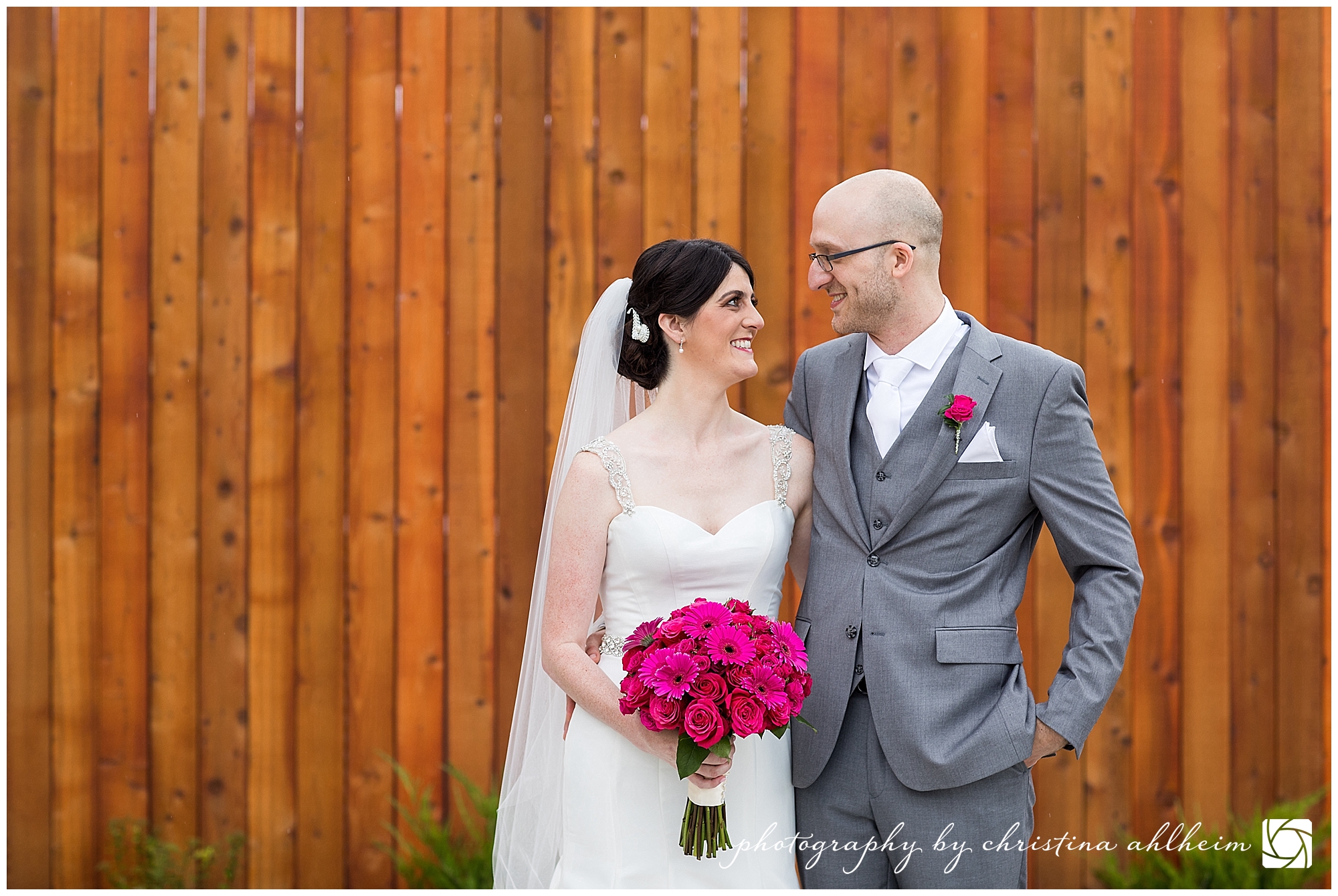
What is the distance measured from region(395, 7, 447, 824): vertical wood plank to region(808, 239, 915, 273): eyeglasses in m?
1.72

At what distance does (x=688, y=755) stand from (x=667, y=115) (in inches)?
94.6

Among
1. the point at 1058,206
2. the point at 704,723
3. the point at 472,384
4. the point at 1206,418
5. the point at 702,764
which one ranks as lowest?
the point at 702,764

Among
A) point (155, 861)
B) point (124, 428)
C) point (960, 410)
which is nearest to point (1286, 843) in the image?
point (960, 410)

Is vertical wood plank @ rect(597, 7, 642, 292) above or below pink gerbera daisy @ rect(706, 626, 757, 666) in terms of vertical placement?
above

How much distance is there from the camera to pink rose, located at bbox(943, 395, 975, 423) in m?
2.01

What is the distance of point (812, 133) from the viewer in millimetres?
3449

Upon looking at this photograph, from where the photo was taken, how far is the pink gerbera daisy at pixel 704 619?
6.00ft

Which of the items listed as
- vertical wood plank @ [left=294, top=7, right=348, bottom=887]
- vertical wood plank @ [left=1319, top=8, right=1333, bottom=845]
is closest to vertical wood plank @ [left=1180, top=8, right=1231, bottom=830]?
vertical wood plank @ [left=1319, top=8, right=1333, bottom=845]

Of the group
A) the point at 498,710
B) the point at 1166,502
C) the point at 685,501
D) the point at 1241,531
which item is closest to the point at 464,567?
the point at 498,710

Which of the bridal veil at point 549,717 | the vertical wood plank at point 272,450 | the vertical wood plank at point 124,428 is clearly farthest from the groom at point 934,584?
the vertical wood plank at point 124,428

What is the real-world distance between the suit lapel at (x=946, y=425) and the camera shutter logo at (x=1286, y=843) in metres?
2.41

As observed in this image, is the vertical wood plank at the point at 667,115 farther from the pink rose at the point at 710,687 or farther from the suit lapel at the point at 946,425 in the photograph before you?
the pink rose at the point at 710,687

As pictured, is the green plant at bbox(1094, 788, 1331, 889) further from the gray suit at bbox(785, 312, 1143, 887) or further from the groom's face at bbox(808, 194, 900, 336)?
the groom's face at bbox(808, 194, 900, 336)

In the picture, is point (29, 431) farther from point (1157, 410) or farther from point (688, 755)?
point (1157, 410)
